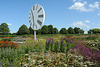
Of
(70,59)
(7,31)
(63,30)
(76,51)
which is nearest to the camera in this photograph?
(70,59)

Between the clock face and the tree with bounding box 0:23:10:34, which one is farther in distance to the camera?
the tree with bounding box 0:23:10:34

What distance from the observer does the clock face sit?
39.5 feet

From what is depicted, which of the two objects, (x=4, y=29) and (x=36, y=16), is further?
(x=4, y=29)

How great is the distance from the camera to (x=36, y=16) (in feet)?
42.1

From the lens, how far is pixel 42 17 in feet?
39.0

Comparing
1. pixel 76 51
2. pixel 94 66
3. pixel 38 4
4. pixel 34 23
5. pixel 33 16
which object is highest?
pixel 38 4

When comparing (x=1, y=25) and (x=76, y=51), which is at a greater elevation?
(x=1, y=25)

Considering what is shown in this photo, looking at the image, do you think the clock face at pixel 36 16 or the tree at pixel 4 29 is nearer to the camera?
the clock face at pixel 36 16

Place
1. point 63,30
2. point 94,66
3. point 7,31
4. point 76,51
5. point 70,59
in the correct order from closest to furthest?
1. point 94,66
2. point 70,59
3. point 76,51
4. point 7,31
5. point 63,30

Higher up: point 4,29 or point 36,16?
point 36,16

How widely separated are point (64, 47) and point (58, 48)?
33cm

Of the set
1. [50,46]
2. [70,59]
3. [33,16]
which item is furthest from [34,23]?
[70,59]

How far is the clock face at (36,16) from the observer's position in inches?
474

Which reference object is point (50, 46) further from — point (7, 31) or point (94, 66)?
point (7, 31)
